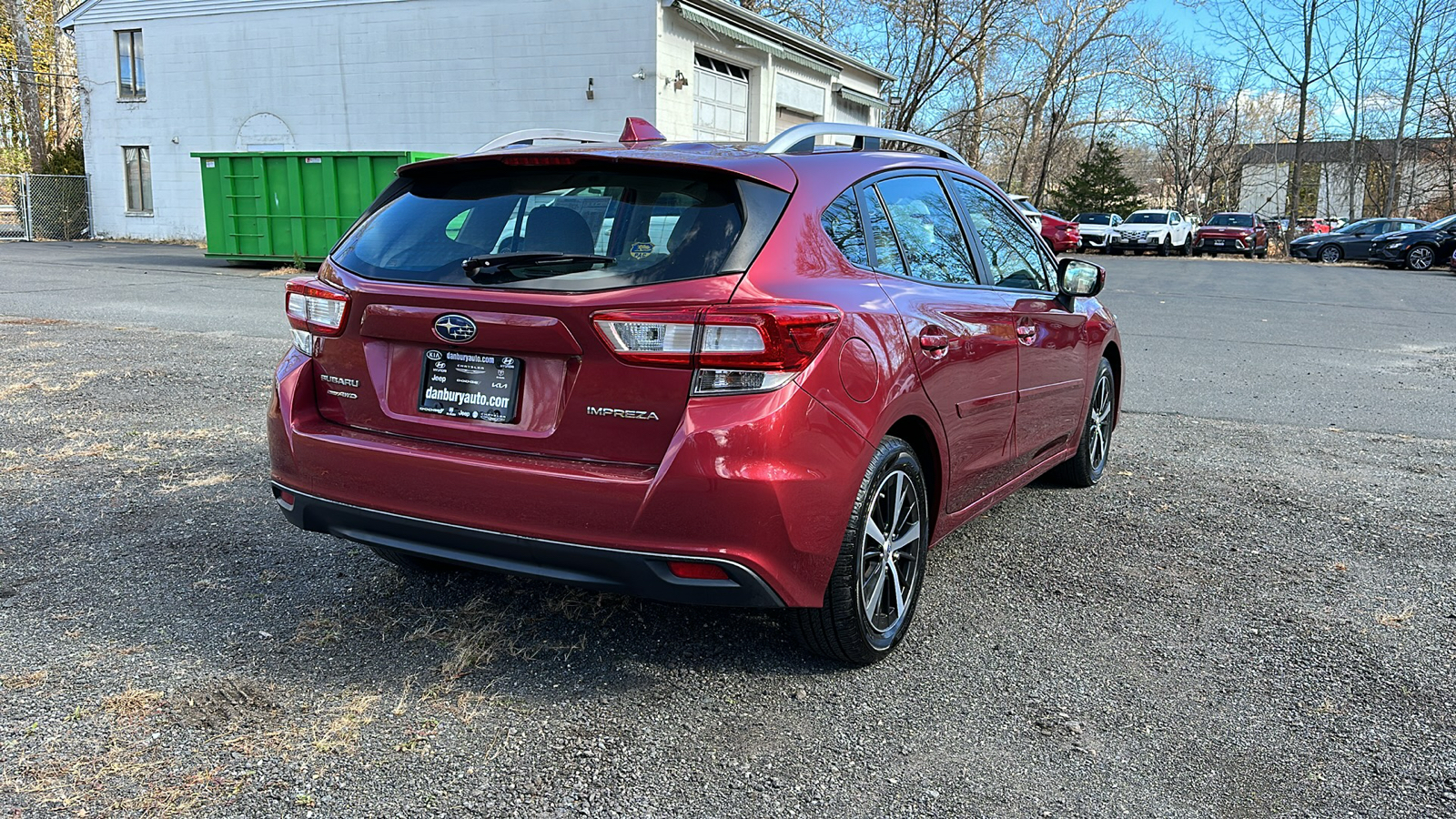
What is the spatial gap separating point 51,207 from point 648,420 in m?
33.6

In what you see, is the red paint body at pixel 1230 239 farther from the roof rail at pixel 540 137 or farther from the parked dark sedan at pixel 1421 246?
the roof rail at pixel 540 137

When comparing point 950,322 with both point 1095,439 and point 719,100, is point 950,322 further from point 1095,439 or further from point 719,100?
point 719,100

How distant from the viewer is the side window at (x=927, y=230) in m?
3.64

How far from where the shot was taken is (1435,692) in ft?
10.7

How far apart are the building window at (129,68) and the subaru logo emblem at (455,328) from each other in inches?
1243

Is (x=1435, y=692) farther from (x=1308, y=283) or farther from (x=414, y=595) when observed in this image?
(x=1308, y=283)

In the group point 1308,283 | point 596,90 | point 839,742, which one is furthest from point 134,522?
point 1308,283

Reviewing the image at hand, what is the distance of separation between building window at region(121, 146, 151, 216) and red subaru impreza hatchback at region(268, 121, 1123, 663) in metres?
31.3

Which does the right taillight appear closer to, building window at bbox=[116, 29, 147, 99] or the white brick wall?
the white brick wall

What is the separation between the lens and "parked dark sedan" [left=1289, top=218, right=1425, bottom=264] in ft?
109

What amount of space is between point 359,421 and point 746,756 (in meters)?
1.47

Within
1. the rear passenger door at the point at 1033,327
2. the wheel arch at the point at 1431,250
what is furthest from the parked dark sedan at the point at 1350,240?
the rear passenger door at the point at 1033,327

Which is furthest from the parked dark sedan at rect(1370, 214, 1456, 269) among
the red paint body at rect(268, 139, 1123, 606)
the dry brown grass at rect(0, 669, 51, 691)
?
the dry brown grass at rect(0, 669, 51, 691)

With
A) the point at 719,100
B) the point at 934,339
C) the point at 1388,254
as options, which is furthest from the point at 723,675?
the point at 1388,254
